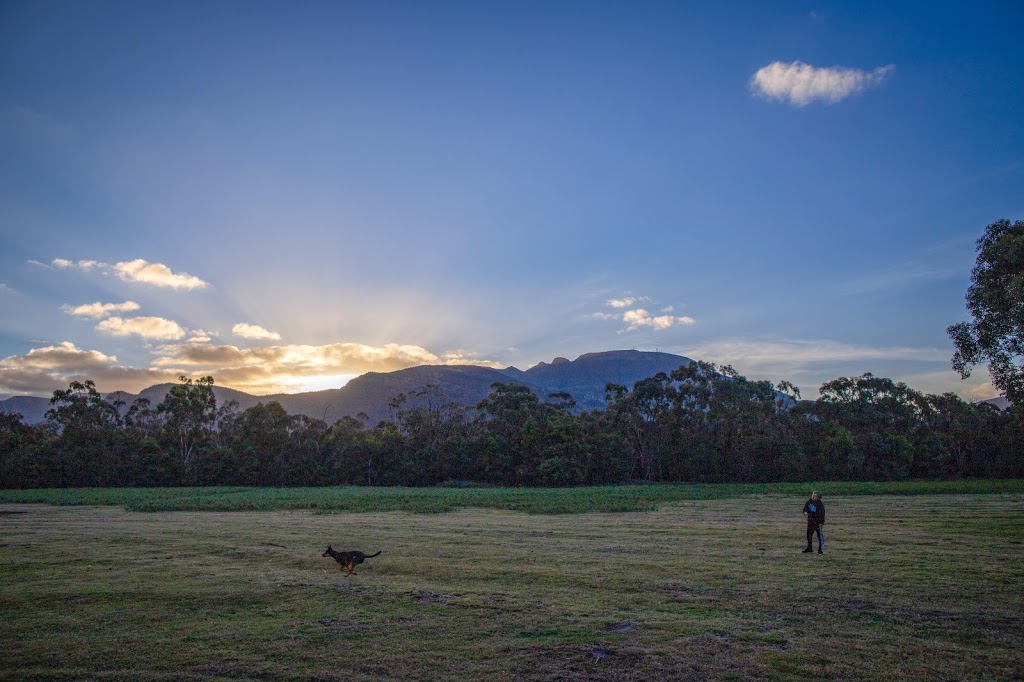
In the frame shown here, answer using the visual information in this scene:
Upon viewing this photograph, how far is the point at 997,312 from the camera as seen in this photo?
1037 inches

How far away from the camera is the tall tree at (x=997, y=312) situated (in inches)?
976

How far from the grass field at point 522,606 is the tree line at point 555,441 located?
2242 inches

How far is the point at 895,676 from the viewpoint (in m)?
7.19

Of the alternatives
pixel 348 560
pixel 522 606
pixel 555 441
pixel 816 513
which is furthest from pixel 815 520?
pixel 555 441

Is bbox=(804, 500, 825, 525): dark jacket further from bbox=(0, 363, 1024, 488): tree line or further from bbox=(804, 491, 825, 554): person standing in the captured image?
bbox=(0, 363, 1024, 488): tree line

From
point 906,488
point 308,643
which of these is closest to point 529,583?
point 308,643

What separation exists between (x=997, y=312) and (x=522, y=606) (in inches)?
1103

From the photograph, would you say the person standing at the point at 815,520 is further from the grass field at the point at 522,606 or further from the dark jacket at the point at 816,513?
the grass field at the point at 522,606

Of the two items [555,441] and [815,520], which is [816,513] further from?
[555,441]

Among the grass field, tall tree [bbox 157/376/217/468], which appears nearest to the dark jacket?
the grass field

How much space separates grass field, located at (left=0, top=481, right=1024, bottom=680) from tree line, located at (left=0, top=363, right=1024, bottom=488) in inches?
2242

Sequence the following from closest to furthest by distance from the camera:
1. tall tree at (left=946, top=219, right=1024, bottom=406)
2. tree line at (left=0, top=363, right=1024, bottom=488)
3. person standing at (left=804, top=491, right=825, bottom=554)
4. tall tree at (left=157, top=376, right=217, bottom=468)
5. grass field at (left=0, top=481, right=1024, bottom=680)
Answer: grass field at (left=0, top=481, right=1024, bottom=680)
person standing at (left=804, top=491, right=825, bottom=554)
tall tree at (left=946, top=219, right=1024, bottom=406)
tree line at (left=0, top=363, right=1024, bottom=488)
tall tree at (left=157, top=376, right=217, bottom=468)

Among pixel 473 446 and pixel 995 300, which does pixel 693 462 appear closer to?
pixel 473 446

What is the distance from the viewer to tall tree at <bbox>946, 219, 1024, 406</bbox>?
24.8 metres
